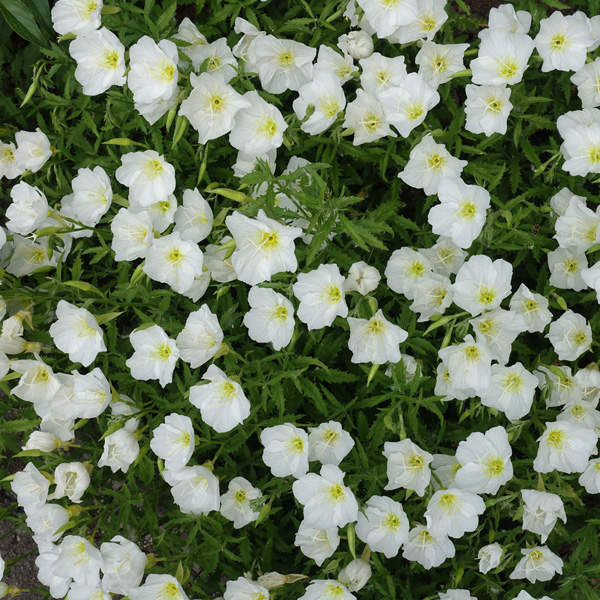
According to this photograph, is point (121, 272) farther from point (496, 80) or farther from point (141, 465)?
point (496, 80)

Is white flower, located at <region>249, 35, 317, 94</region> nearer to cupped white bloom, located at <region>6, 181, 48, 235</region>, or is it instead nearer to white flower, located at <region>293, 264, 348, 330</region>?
white flower, located at <region>293, 264, 348, 330</region>

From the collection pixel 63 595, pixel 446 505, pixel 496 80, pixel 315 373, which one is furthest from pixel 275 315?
pixel 63 595

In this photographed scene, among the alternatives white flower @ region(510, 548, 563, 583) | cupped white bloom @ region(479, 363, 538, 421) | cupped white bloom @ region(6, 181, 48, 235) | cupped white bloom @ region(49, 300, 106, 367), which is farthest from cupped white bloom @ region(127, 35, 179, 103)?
white flower @ region(510, 548, 563, 583)

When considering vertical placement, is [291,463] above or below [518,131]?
below

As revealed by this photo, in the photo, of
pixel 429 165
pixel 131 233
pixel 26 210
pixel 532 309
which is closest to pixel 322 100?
pixel 429 165

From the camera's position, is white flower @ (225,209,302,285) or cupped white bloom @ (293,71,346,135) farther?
cupped white bloom @ (293,71,346,135)

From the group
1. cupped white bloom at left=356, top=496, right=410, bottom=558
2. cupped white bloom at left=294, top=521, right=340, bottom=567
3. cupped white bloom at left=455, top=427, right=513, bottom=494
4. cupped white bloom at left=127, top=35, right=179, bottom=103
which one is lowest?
cupped white bloom at left=294, top=521, right=340, bottom=567
